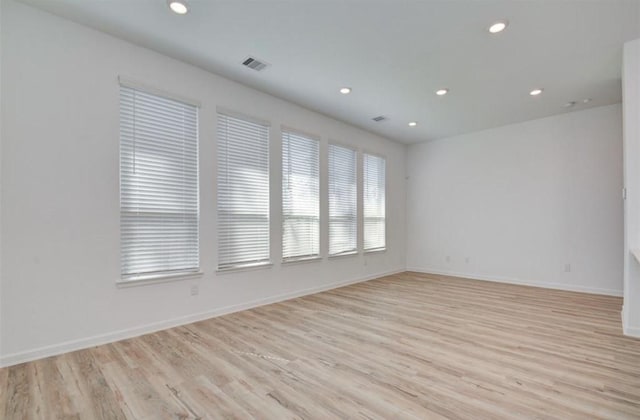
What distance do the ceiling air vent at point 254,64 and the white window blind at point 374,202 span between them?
308cm

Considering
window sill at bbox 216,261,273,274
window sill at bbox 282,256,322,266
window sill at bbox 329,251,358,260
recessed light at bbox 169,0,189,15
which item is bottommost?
window sill at bbox 329,251,358,260

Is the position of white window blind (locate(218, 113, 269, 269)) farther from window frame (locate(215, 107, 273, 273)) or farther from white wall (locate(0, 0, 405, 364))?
white wall (locate(0, 0, 405, 364))

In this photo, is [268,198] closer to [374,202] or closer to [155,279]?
[155,279]

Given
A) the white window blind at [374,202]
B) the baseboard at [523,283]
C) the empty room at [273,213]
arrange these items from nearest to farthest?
1. the empty room at [273,213]
2. the baseboard at [523,283]
3. the white window blind at [374,202]

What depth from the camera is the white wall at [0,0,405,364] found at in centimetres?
252

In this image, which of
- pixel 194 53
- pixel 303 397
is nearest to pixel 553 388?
pixel 303 397

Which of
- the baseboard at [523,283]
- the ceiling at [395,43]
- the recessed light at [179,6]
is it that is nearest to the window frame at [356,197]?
the ceiling at [395,43]

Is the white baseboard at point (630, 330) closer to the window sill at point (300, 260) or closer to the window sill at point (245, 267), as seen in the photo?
the window sill at point (300, 260)

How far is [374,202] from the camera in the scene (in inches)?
251

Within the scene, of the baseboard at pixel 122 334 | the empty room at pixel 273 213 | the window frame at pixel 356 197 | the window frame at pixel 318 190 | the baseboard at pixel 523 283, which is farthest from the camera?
the window frame at pixel 356 197

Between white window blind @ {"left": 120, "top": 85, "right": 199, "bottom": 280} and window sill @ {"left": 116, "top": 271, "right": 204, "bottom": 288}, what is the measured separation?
37mm

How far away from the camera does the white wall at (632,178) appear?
10.1 feet

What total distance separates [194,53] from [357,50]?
1.79 m

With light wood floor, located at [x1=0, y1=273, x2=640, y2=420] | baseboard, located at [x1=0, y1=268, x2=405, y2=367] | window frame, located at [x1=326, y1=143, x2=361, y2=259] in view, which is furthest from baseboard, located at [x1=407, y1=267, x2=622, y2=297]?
baseboard, located at [x1=0, y1=268, x2=405, y2=367]
